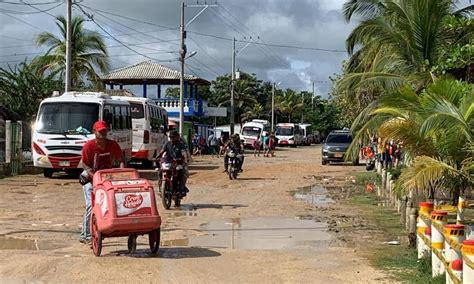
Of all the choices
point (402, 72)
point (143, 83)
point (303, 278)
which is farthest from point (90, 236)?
point (143, 83)

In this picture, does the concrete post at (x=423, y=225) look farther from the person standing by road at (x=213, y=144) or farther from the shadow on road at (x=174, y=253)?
the person standing by road at (x=213, y=144)

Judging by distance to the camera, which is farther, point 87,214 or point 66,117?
point 66,117

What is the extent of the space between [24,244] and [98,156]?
70.8 inches

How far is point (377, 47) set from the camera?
2073cm

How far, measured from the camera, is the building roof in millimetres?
55875

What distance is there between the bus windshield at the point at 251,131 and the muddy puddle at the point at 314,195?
119ft

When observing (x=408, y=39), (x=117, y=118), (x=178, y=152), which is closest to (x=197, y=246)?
(x=178, y=152)

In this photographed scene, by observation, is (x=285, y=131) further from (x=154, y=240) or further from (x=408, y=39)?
(x=154, y=240)

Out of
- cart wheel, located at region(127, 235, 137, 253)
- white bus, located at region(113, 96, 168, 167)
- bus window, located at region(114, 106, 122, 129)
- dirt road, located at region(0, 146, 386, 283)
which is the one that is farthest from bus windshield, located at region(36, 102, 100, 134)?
cart wheel, located at region(127, 235, 137, 253)

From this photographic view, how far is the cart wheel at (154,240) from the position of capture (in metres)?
9.48

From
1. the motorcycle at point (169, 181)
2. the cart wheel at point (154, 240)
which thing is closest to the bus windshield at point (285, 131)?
the motorcycle at point (169, 181)

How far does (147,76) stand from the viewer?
56.2 m

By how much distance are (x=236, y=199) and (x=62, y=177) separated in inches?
340

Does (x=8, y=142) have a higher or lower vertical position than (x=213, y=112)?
lower
